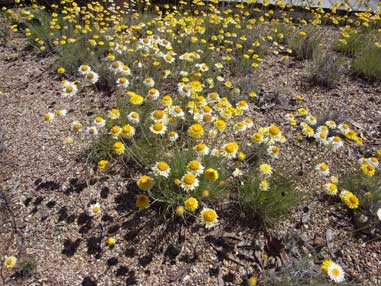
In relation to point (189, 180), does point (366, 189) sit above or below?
below

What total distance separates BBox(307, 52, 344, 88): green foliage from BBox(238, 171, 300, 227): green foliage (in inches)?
88.6

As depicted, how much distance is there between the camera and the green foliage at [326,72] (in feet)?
13.4

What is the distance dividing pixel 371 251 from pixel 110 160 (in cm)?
Answer: 245

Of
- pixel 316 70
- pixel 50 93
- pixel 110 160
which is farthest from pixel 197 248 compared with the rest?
pixel 316 70

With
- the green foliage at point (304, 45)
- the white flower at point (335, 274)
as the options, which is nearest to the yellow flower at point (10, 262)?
the white flower at point (335, 274)

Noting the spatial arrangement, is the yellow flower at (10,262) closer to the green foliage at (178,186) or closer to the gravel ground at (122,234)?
the gravel ground at (122,234)

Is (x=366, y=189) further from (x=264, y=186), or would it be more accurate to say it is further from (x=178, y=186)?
(x=178, y=186)

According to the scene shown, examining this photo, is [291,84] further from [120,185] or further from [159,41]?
[120,185]

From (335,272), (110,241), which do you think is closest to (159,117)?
(110,241)

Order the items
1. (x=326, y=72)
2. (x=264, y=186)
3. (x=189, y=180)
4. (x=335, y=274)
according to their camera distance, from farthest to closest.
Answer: (x=326, y=72) → (x=264, y=186) → (x=189, y=180) → (x=335, y=274)

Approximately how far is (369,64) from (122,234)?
4.07 meters

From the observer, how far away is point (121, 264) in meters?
2.24

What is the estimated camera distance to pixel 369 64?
4215 mm

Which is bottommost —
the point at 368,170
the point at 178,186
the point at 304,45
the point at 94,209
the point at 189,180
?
the point at 94,209
